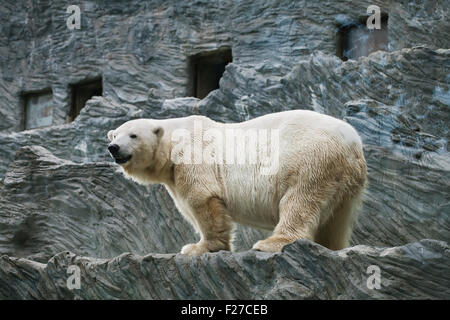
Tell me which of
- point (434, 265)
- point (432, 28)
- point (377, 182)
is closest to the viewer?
point (434, 265)

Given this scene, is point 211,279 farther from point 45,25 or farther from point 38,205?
point 45,25

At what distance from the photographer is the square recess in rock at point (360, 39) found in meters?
14.1

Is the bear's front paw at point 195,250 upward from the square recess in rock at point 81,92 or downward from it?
downward

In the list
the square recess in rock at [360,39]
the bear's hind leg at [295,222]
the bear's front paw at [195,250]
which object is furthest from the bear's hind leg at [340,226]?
the square recess in rock at [360,39]

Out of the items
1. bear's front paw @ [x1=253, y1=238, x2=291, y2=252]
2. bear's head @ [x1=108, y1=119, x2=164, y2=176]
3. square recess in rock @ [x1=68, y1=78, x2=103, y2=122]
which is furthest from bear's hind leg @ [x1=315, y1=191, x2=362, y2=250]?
square recess in rock @ [x1=68, y1=78, x2=103, y2=122]

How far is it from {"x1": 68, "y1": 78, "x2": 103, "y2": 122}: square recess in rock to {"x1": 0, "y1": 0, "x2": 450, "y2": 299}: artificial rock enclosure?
35mm

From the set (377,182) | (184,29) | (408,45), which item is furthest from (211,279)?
(184,29)

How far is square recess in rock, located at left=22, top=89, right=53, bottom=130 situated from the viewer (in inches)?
691

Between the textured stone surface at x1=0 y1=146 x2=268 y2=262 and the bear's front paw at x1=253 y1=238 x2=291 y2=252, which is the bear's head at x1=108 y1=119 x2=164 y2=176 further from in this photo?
the textured stone surface at x1=0 y1=146 x2=268 y2=262

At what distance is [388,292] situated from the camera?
5957mm

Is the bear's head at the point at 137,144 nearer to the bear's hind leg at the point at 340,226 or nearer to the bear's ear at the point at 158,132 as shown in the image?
the bear's ear at the point at 158,132

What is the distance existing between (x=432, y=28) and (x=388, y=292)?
26.1 feet

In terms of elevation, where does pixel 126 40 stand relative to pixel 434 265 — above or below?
above

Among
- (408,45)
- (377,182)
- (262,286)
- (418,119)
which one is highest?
(408,45)
